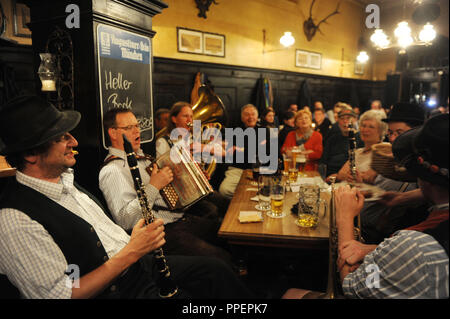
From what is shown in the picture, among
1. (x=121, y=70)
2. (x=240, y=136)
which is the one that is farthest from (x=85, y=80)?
(x=240, y=136)

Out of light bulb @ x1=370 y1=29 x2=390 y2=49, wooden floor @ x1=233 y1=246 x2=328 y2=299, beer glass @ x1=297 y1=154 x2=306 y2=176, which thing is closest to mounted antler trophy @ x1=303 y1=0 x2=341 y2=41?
light bulb @ x1=370 y1=29 x2=390 y2=49

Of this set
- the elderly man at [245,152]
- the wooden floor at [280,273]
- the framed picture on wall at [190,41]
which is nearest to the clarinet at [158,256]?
the wooden floor at [280,273]

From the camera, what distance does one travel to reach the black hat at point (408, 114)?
201cm

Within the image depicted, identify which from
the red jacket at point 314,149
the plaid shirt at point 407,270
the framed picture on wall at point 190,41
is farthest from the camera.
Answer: the framed picture on wall at point 190,41

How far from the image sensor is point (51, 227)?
115 cm

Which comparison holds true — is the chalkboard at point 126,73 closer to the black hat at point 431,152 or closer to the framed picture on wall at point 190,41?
the black hat at point 431,152

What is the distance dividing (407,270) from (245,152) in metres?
3.13

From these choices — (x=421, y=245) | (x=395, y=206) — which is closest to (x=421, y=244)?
(x=421, y=245)

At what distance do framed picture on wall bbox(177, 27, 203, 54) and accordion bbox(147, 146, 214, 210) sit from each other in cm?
354

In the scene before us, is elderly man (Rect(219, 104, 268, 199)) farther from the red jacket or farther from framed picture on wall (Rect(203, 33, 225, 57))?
framed picture on wall (Rect(203, 33, 225, 57))

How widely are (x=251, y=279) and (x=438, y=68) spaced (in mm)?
9109

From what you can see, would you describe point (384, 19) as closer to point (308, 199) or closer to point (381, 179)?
point (381, 179)

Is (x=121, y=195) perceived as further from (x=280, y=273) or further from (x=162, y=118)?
(x=162, y=118)
